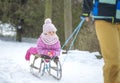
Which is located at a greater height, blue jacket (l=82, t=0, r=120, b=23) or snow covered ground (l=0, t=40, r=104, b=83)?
blue jacket (l=82, t=0, r=120, b=23)

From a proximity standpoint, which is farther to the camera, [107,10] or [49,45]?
[49,45]

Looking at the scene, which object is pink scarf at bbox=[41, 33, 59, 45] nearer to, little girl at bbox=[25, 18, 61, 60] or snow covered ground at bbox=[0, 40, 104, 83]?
little girl at bbox=[25, 18, 61, 60]

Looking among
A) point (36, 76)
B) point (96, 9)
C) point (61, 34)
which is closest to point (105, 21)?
point (96, 9)

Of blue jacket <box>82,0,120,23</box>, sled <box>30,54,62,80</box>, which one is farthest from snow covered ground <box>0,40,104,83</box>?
blue jacket <box>82,0,120,23</box>

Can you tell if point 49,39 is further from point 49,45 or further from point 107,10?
point 107,10

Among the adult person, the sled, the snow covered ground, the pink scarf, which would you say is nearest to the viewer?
the adult person

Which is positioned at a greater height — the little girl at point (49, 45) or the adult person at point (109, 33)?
the adult person at point (109, 33)

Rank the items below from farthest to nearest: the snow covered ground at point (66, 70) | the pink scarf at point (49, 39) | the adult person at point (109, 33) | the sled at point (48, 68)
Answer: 1. the pink scarf at point (49, 39)
2. the sled at point (48, 68)
3. the snow covered ground at point (66, 70)
4. the adult person at point (109, 33)

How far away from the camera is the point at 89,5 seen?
466 centimetres

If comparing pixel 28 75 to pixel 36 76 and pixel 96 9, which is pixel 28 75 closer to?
pixel 36 76

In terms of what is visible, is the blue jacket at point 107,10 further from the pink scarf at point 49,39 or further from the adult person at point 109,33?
the pink scarf at point 49,39

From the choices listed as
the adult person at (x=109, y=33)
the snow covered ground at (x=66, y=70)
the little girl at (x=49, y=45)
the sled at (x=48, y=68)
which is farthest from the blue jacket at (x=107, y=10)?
the little girl at (x=49, y=45)

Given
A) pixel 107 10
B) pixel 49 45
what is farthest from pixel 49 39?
pixel 107 10

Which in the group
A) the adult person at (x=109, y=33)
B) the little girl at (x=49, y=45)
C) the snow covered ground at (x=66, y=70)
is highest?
the adult person at (x=109, y=33)
